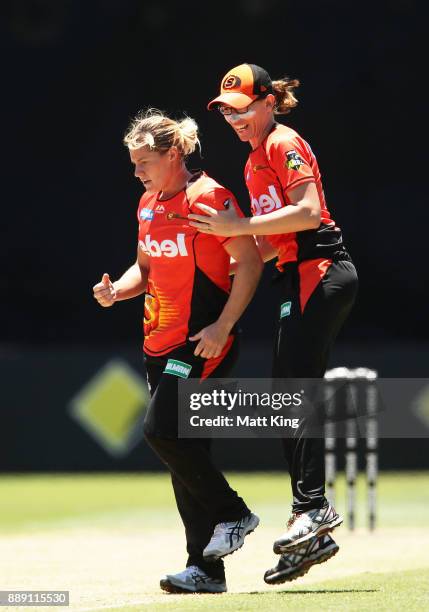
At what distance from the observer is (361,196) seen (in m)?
12.4

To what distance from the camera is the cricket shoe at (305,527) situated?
514 cm

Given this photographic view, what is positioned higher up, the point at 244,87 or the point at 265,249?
the point at 244,87

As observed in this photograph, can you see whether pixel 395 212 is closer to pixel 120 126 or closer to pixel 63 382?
pixel 120 126

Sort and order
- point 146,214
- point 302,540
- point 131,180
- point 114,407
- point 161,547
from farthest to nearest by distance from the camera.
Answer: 1. point 114,407
2. point 131,180
3. point 161,547
4. point 146,214
5. point 302,540

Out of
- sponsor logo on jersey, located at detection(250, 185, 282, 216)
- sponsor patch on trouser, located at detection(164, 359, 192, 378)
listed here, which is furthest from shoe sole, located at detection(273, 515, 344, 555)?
sponsor logo on jersey, located at detection(250, 185, 282, 216)

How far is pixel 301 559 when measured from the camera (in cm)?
519

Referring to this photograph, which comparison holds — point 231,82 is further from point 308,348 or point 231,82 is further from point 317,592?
point 317,592

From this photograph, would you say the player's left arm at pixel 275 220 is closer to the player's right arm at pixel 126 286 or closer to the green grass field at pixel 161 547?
the player's right arm at pixel 126 286

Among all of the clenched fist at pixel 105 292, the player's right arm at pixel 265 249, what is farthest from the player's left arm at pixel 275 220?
the clenched fist at pixel 105 292

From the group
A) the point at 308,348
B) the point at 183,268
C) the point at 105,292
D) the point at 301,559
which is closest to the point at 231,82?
the point at 183,268

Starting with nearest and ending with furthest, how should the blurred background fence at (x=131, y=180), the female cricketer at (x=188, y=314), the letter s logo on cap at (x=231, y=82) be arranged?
the female cricketer at (x=188, y=314)
the letter s logo on cap at (x=231, y=82)
the blurred background fence at (x=131, y=180)

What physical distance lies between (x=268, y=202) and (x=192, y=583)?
1614 millimetres

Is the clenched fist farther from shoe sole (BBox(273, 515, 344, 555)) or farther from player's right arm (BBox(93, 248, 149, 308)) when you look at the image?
shoe sole (BBox(273, 515, 344, 555))

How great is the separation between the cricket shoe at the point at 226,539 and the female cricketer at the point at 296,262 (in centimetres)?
20
